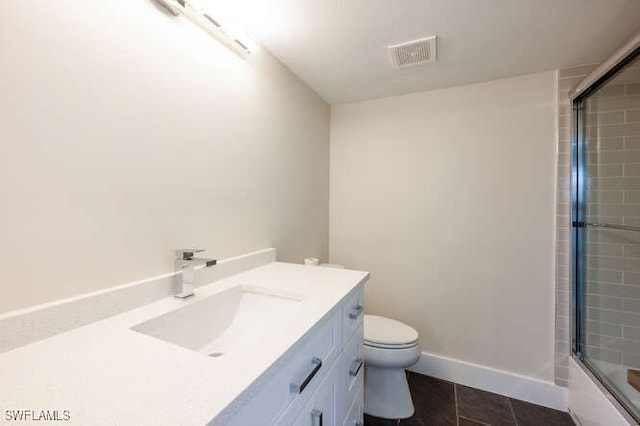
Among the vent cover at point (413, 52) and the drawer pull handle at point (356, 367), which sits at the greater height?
the vent cover at point (413, 52)

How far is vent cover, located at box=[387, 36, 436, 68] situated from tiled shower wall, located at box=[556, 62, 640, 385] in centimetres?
88

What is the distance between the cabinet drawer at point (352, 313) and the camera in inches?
41.3

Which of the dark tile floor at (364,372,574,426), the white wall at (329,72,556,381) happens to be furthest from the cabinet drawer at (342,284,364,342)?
the white wall at (329,72,556,381)

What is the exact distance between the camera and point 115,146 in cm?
83

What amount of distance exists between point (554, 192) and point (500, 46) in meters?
0.93

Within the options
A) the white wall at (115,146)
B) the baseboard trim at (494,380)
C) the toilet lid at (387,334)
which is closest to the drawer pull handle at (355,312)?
the toilet lid at (387,334)

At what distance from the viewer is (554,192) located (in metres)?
1.70

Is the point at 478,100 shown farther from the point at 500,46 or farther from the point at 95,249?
the point at 95,249

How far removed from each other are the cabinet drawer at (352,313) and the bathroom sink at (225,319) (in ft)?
0.63

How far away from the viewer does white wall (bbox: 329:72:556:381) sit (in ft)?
5.72

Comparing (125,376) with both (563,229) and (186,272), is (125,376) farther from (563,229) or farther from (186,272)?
(563,229)

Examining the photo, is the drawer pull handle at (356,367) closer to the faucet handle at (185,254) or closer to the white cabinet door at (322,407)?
the white cabinet door at (322,407)

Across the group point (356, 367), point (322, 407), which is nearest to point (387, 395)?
point (356, 367)

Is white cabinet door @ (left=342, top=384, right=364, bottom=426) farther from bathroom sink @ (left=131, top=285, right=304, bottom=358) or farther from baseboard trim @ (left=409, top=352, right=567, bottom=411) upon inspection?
baseboard trim @ (left=409, top=352, right=567, bottom=411)
